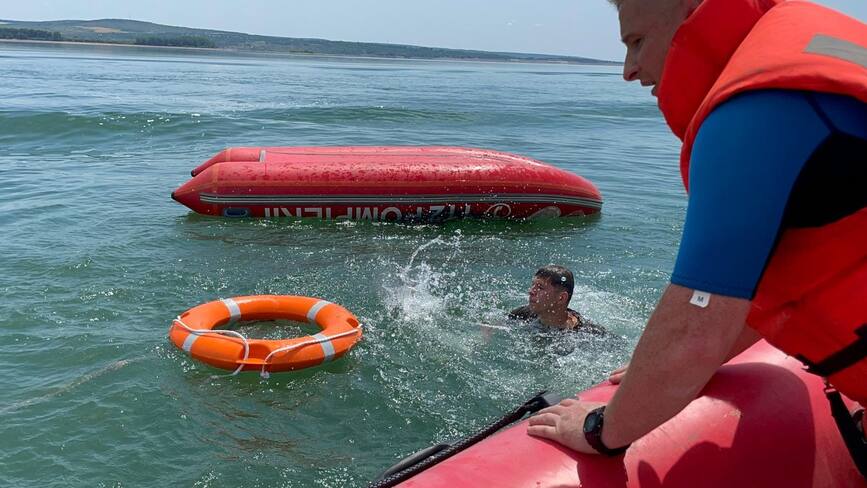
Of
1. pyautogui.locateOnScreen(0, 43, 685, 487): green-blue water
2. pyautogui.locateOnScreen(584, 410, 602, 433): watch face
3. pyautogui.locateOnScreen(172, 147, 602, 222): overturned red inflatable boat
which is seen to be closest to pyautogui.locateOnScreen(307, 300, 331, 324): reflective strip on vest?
pyautogui.locateOnScreen(0, 43, 685, 487): green-blue water

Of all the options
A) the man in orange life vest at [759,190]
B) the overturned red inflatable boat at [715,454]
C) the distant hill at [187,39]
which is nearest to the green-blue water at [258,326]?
the overturned red inflatable boat at [715,454]

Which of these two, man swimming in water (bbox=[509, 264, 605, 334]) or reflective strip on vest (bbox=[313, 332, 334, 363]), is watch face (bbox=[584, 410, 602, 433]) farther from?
man swimming in water (bbox=[509, 264, 605, 334])

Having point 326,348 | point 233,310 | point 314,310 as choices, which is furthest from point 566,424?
point 233,310

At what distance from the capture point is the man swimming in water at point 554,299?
5965 mm

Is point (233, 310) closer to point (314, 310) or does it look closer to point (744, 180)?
point (314, 310)

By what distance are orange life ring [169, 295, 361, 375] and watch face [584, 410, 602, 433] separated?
3.72m

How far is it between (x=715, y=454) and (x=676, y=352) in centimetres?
75

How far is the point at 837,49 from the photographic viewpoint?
52.6 inches

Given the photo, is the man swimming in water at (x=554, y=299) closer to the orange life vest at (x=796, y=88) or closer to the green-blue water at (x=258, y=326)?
the green-blue water at (x=258, y=326)

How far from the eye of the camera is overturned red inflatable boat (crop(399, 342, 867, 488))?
198 cm

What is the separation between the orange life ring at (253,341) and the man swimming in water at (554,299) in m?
1.56

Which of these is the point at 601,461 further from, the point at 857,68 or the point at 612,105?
the point at 612,105

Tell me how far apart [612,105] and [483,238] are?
87.5ft

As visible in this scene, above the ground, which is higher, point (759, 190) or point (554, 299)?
point (759, 190)
